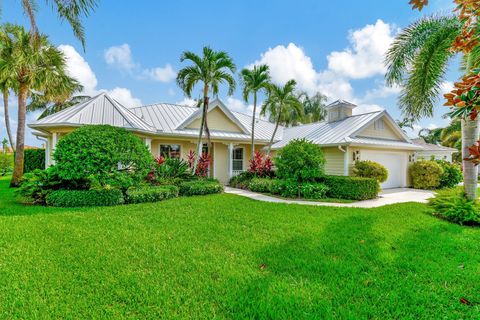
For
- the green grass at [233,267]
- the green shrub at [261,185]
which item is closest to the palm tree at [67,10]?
the green grass at [233,267]

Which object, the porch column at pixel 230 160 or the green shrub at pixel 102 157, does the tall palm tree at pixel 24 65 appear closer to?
the green shrub at pixel 102 157

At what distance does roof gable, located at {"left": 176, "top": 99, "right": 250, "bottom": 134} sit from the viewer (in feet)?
47.1

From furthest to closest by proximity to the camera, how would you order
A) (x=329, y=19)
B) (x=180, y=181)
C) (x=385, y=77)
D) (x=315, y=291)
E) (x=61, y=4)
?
(x=180, y=181), (x=329, y=19), (x=385, y=77), (x=61, y=4), (x=315, y=291)

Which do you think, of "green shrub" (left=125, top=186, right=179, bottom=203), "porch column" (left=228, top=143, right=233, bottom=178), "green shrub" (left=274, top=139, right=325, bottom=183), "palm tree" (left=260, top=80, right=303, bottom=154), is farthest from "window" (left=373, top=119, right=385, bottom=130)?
"green shrub" (left=125, top=186, right=179, bottom=203)

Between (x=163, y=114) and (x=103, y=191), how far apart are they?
8.26 metres

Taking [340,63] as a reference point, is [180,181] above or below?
below

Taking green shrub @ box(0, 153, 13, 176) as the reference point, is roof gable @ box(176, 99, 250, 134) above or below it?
above

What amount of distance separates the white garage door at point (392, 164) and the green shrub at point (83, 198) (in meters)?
12.9

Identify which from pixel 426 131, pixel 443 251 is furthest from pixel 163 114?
pixel 426 131

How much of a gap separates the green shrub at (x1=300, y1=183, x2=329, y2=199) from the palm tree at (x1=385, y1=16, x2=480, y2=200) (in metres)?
4.60

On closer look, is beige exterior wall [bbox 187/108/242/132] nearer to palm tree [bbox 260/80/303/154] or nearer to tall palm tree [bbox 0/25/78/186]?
palm tree [bbox 260/80/303/154]

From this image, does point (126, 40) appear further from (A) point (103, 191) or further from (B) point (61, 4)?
(A) point (103, 191)

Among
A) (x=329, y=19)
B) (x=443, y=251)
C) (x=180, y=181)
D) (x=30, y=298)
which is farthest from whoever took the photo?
(x=180, y=181)

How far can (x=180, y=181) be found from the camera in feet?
38.4
